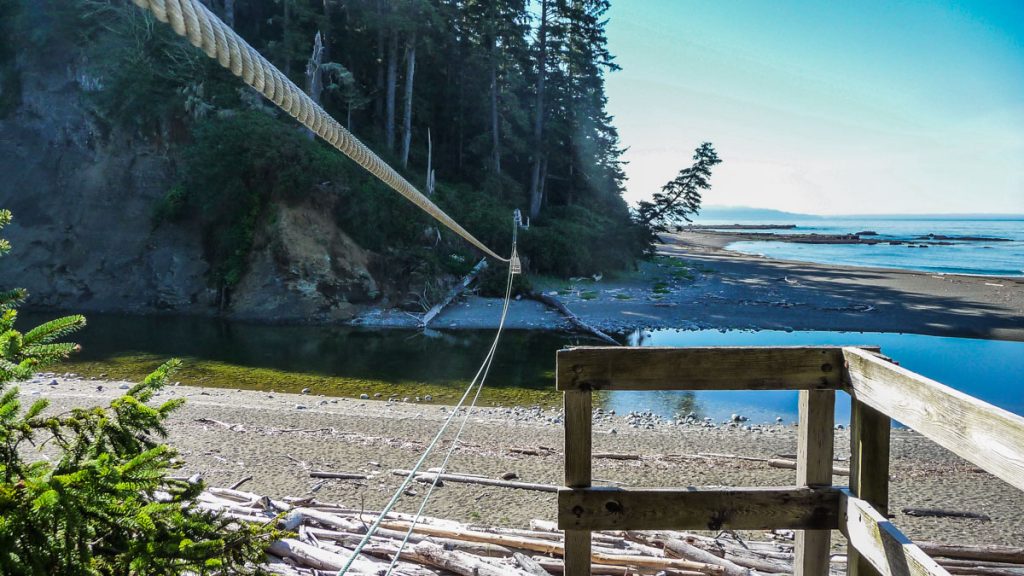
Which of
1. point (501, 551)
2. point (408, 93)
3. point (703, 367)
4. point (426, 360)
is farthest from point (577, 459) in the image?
point (408, 93)

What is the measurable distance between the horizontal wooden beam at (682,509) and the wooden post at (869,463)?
22 centimetres

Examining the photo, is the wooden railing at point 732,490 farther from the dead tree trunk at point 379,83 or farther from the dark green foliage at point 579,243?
the dead tree trunk at point 379,83

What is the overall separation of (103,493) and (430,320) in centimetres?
1908

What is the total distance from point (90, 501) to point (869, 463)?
2839 millimetres

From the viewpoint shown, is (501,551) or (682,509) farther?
(501,551)

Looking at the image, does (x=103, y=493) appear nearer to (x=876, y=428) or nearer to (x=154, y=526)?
(x=154, y=526)

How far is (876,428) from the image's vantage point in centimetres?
240

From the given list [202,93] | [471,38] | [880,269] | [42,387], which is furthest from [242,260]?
[880,269]

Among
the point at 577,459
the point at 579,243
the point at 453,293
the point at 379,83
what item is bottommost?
the point at 453,293

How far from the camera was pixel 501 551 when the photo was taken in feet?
13.4

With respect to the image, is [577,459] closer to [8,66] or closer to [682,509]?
[682,509]

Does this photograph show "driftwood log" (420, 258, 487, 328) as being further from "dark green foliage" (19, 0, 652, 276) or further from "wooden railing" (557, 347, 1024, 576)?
"wooden railing" (557, 347, 1024, 576)

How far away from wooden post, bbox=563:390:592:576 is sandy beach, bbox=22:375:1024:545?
9.53 feet

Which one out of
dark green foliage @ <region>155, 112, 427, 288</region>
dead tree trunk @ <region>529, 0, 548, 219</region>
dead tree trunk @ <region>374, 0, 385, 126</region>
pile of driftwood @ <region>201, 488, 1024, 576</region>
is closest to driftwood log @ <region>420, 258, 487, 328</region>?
dark green foliage @ <region>155, 112, 427, 288</region>
